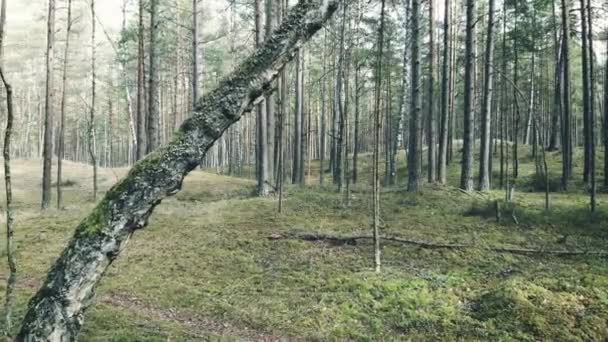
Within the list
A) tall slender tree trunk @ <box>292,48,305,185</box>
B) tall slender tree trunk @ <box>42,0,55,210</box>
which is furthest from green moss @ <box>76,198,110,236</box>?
tall slender tree trunk @ <box>292,48,305,185</box>

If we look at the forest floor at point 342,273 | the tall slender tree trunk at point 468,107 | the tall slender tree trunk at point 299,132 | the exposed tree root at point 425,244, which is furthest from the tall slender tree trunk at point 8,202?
the tall slender tree trunk at point 299,132

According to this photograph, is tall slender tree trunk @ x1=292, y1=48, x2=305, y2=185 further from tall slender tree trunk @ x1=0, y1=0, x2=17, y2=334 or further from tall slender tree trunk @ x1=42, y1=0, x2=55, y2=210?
tall slender tree trunk @ x1=0, y1=0, x2=17, y2=334

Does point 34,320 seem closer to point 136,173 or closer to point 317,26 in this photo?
point 136,173

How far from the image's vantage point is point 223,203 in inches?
692

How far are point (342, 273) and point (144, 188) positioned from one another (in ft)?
25.2

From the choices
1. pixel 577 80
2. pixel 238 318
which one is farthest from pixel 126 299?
pixel 577 80

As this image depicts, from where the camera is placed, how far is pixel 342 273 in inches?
407

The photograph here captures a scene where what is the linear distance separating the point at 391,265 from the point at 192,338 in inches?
212

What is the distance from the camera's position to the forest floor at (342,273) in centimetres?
786

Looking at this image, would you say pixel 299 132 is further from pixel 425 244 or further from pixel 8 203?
pixel 8 203

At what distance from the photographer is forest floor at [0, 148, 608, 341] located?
25.8 ft

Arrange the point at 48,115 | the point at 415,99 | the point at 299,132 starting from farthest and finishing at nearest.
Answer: the point at 299,132, the point at 48,115, the point at 415,99

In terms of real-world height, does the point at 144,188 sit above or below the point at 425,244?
above

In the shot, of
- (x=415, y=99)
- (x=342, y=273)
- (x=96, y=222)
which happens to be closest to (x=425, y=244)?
(x=342, y=273)
